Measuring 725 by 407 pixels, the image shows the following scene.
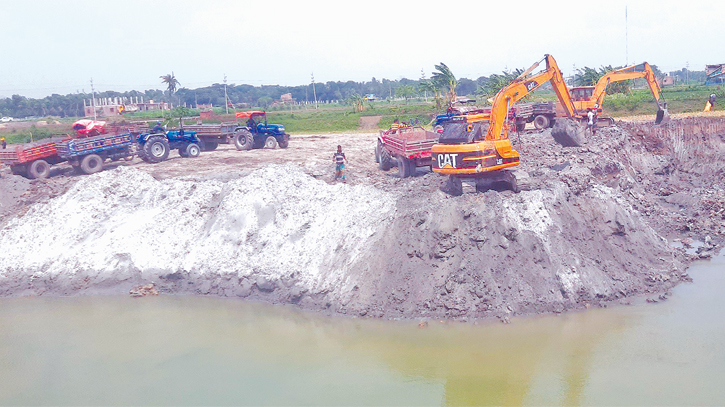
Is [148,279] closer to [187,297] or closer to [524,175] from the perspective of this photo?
[187,297]

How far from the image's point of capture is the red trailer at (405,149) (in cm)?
1812

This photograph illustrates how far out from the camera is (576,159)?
19.2 meters

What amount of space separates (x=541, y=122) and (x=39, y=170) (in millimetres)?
20604

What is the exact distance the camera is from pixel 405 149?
A: 18.2 m

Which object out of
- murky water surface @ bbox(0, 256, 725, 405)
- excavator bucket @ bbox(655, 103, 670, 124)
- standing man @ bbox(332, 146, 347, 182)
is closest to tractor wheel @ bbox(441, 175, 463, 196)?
standing man @ bbox(332, 146, 347, 182)

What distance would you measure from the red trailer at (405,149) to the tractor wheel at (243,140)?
665cm

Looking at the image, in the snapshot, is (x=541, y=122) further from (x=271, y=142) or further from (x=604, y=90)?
(x=271, y=142)

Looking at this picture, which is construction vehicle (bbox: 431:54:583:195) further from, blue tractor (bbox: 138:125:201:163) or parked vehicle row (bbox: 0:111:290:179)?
parked vehicle row (bbox: 0:111:290:179)

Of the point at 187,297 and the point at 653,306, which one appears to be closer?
the point at 653,306

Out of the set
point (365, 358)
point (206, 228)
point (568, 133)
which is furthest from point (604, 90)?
point (365, 358)

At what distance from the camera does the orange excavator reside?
25266mm

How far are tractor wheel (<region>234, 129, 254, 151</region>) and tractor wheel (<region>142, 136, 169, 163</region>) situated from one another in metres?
3.26

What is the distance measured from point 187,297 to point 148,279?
144cm

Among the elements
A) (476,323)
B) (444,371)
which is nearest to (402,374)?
(444,371)
